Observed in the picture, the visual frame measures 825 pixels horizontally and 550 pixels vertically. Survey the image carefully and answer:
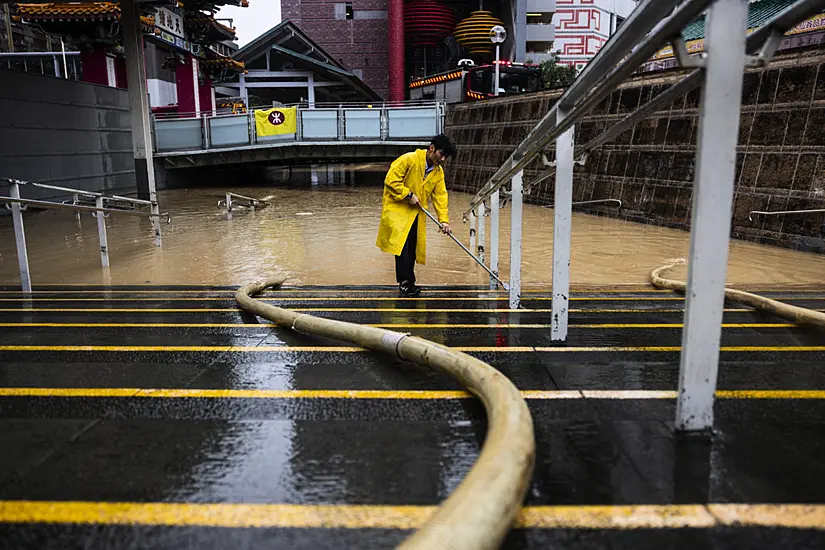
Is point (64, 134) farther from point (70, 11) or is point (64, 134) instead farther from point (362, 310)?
point (362, 310)

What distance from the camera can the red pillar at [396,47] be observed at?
108 ft

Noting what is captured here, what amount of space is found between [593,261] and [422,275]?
241 centimetres

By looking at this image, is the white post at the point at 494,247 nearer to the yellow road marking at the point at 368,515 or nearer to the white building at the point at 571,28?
the yellow road marking at the point at 368,515

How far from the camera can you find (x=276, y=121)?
2273 cm

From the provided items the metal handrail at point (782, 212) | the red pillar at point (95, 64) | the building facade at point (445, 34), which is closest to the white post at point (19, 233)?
the metal handrail at point (782, 212)

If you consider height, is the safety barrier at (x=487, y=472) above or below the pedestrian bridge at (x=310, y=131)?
below

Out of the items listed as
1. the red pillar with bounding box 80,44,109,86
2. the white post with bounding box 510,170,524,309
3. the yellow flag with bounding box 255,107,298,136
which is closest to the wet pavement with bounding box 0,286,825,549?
the white post with bounding box 510,170,524,309

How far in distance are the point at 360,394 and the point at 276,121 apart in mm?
21786

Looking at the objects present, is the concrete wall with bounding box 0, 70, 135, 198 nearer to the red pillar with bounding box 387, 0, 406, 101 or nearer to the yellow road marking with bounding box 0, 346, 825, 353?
the yellow road marking with bounding box 0, 346, 825, 353

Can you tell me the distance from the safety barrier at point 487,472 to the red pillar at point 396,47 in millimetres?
32503

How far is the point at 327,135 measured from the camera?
2286cm

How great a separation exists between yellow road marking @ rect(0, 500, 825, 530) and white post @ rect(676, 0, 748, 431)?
0.42 m

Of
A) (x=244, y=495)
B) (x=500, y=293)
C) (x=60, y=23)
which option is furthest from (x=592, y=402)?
Result: (x=60, y=23)

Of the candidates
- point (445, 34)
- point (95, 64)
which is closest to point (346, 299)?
point (95, 64)
